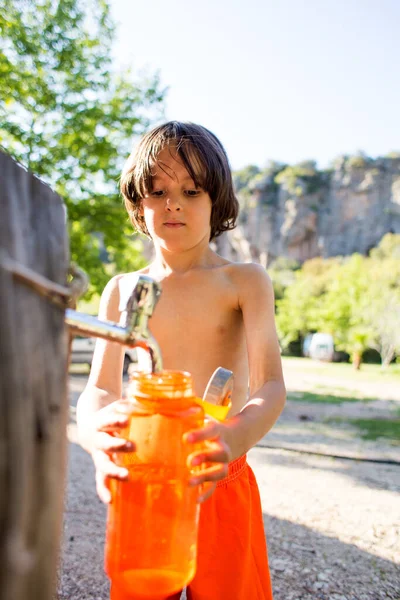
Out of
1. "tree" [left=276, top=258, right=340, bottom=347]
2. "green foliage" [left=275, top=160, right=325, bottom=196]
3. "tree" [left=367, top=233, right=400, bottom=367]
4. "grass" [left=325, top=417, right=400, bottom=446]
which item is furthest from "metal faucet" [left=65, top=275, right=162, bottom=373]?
"green foliage" [left=275, top=160, right=325, bottom=196]

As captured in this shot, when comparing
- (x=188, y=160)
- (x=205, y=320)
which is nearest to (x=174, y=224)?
(x=188, y=160)

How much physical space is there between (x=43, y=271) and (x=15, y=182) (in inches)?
4.3

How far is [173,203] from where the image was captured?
1.54 m

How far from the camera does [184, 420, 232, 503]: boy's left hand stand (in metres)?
0.84

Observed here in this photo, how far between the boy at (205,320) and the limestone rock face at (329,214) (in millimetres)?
62208

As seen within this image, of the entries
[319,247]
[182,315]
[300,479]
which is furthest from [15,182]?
[319,247]

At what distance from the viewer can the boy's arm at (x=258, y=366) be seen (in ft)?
→ 3.73

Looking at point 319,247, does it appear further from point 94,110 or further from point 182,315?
point 182,315

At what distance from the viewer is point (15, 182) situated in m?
0.62

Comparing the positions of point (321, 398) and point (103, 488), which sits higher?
point (103, 488)

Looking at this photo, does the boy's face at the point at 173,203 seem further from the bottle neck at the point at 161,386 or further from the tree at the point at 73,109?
the tree at the point at 73,109

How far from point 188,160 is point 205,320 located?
478mm

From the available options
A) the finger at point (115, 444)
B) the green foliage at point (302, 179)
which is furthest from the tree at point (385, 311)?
the finger at point (115, 444)

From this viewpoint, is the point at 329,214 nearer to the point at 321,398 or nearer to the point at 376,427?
the point at 321,398
